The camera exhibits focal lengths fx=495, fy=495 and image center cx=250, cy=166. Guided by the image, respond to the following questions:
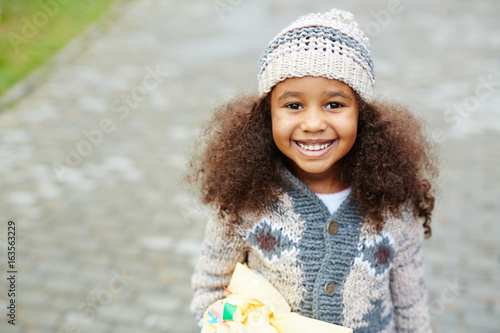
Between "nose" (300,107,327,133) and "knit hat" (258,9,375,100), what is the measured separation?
0.11m

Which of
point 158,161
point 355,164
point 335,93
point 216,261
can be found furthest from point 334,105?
point 158,161

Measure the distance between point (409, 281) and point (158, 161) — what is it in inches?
130

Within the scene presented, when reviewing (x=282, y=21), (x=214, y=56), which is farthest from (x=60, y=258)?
(x=282, y=21)

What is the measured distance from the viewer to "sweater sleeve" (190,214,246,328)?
174cm

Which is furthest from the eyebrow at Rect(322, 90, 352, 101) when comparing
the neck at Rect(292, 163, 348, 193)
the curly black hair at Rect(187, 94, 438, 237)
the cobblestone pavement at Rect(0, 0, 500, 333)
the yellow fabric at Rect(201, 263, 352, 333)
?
the yellow fabric at Rect(201, 263, 352, 333)

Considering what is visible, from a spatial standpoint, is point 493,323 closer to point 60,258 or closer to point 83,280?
point 83,280

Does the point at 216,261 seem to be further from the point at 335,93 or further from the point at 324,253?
the point at 335,93

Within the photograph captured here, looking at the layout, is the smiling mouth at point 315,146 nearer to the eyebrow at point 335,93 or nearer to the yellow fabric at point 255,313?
the eyebrow at point 335,93

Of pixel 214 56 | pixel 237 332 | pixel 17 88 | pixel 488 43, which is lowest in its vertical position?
pixel 237 332

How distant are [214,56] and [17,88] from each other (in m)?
2.56

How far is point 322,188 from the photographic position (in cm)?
171

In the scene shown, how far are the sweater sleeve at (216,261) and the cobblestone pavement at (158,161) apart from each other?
0.47 metres

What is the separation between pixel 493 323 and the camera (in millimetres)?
3090

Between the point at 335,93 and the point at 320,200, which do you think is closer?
the point at 335,93
